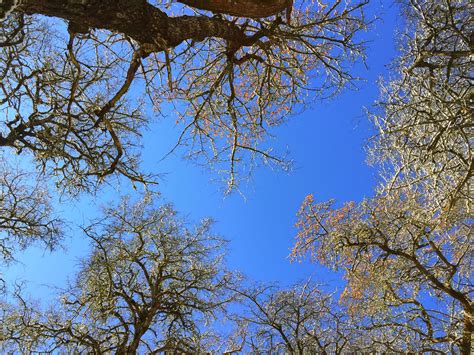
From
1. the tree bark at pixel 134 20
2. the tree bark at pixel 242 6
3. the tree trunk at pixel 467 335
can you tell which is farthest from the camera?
the tree trunk at pixel 467 335

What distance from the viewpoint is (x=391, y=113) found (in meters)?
6.30

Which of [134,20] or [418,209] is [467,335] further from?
[134,20]

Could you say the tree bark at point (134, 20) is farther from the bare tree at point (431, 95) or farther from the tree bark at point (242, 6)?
the bare tree at point (431, 95)

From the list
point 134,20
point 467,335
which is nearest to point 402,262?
point 467,335

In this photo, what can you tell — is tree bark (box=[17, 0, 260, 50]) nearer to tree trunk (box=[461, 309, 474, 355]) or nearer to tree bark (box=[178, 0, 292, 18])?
tree bark (box=[178, 0, 292, 18])

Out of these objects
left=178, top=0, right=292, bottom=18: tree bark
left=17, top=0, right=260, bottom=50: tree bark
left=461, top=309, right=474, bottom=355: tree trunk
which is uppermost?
left=178, top=0, right=292, bottom=18: tree bark

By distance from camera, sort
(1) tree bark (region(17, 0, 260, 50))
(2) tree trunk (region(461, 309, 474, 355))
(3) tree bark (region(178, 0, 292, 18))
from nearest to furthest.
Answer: (1) tree bark (region(17, 0, 260, 50)) → (3) tree bark (region(178, 0, 292, 18)) → (2) tree trunk (region(461, 309, 474, 355))

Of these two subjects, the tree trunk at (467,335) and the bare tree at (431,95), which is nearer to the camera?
the bare tree at (431,95)

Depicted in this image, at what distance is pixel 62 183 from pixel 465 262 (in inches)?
343

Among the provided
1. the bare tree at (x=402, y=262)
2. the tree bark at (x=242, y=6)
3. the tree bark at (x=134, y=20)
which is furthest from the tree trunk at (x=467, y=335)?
the tree bark at (x=134, y=20)

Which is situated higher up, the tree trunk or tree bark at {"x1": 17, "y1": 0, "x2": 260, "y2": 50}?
tree bark at {"x1": 17, "y1": 0, "x2": 260, "y2": 50}

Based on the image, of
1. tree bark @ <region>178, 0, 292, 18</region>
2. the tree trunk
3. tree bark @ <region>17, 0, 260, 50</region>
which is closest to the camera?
tree bark @ <region>17, 0, 260, 50</region>

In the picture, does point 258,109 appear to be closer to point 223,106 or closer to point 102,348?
point 223,106

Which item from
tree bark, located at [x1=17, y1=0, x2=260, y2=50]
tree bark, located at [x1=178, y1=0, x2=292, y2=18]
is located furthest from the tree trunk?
tree bark, located at [x1=17, y1=0, x2=260, y2=50]
